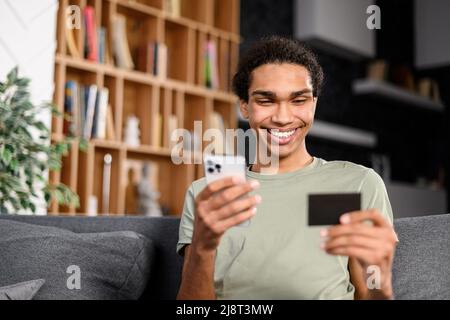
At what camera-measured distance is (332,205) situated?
0.94 m

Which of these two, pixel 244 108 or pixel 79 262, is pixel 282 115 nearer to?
pixel 244 108

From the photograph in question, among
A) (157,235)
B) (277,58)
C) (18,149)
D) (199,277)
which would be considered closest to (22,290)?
(157,235)

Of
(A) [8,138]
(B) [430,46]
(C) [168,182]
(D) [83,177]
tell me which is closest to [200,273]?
(A) [8,138]

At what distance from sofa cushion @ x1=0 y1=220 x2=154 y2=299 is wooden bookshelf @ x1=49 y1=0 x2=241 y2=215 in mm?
1689

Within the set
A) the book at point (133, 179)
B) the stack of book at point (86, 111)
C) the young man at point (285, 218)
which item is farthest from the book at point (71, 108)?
the young man at point (285, 218)

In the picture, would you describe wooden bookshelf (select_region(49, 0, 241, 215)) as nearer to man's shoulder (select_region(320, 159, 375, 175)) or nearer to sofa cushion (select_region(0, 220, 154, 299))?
sofa cushion (select_region(0, 220, 154, 299))

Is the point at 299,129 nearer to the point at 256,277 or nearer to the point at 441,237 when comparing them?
the point at 256,277

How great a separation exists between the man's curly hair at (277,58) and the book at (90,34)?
2.35 m

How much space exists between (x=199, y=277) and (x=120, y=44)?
2.90 m

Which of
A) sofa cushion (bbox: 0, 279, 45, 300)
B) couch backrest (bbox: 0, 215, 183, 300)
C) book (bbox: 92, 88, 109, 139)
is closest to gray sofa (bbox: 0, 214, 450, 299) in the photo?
couch backrest (bbox: 0, 215, 183, 300)

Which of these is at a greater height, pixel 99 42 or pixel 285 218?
pixel 99 42

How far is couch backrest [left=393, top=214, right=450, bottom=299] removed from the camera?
4.56 ft

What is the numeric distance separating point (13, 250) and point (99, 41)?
2.25 m
